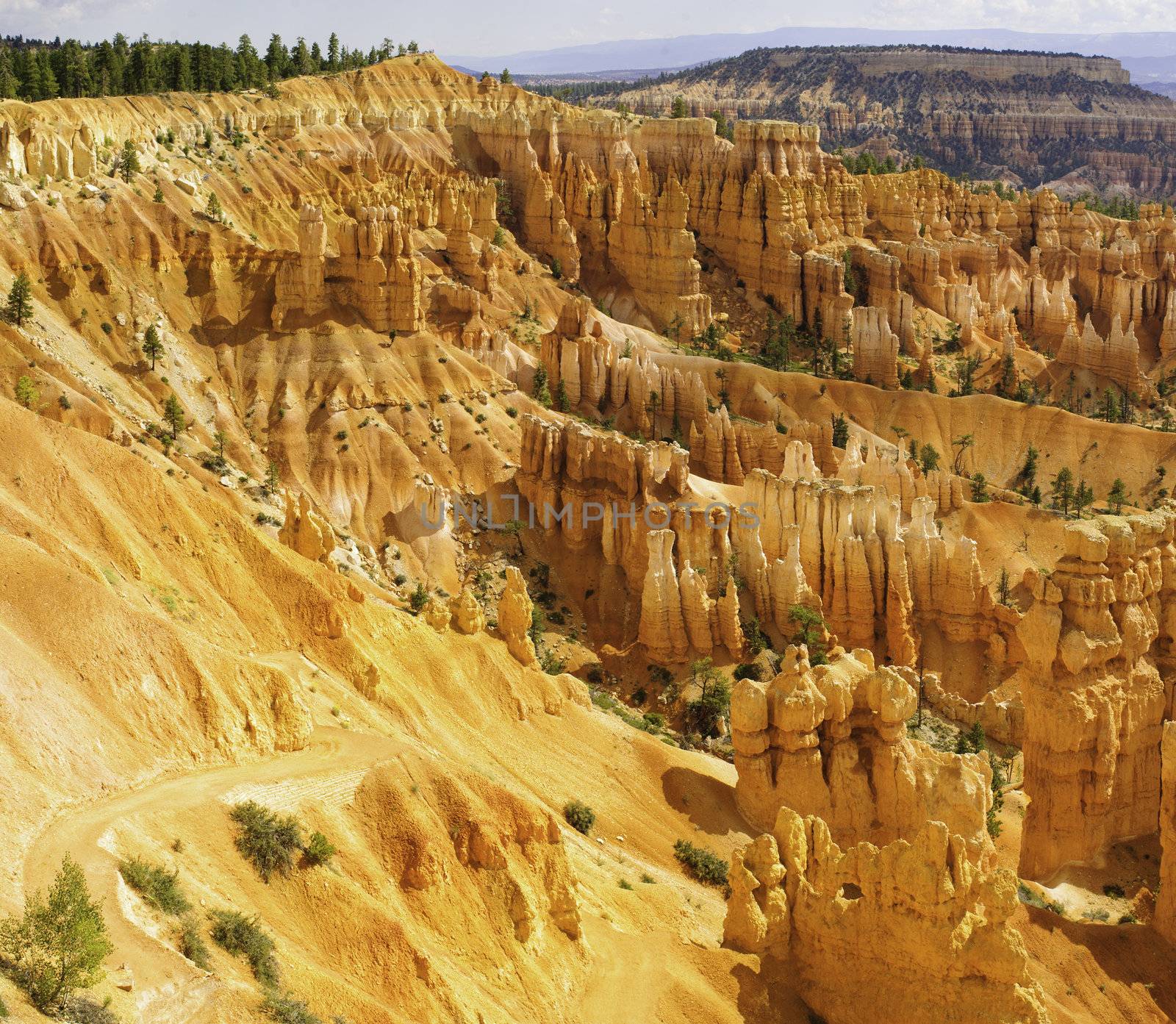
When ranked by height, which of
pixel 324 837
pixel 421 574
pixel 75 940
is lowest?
pixel 421 574

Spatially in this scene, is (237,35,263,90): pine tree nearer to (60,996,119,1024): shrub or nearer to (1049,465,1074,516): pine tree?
(1049,465,1074,516): pine tree

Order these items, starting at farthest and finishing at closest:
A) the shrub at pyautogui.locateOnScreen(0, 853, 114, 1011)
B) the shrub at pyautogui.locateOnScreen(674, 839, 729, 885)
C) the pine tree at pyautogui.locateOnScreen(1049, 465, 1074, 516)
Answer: the pine tree at pyautogui.locateOnScreen(1049, 465, 1074, 516) → the shrub at pyautogui.locateOnScreen(674, 839, 729, 885) → the shrub at pyautogui.locateOnScreen(0, 853, 114, 1011)

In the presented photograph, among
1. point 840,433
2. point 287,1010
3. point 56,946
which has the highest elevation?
point 56,946

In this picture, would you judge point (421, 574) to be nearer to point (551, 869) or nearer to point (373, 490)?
point (373, 490)

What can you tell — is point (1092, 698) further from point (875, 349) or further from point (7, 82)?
point (7, 82)

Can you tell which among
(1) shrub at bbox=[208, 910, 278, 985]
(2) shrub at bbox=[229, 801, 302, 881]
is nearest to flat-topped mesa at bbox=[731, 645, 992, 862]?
(2) shrub at bbox=[229, 801, 302, 881]

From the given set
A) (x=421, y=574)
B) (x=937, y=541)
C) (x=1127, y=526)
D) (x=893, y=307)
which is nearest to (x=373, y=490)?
(x=421, y=574)

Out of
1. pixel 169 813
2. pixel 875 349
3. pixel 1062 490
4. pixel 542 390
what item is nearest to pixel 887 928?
pixel 169 813
